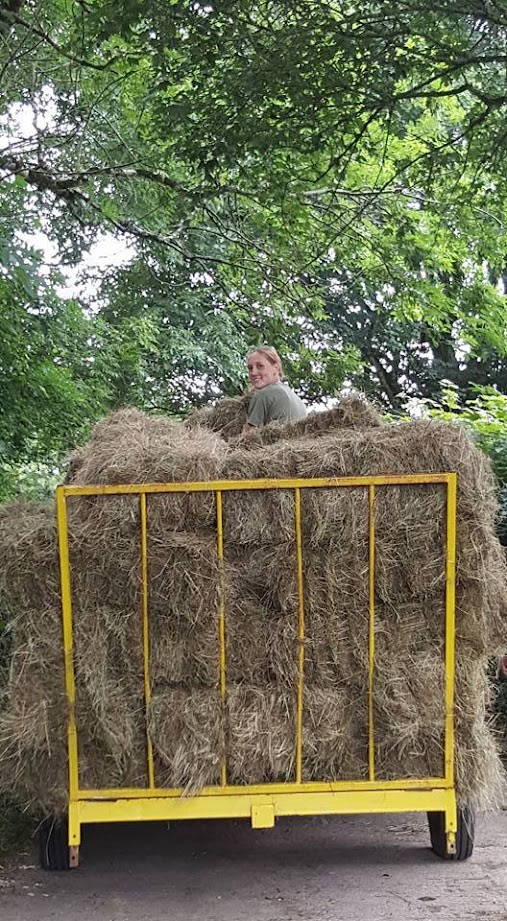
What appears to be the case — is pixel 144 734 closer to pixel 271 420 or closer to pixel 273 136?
pixel 271 420

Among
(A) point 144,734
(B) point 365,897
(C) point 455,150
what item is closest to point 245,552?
(A) point 144,734

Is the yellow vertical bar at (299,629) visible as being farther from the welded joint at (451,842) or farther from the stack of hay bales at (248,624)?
the welded joint at (451,842)

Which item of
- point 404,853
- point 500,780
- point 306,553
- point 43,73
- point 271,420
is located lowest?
point 404,853

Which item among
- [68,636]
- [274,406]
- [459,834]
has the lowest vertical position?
[459,834]

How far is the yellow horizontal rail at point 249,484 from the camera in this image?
4.55 metres

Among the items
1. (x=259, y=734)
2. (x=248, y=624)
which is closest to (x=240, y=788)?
(x=259, y=734)

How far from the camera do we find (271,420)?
642cm

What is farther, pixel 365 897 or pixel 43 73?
pixel 43 73

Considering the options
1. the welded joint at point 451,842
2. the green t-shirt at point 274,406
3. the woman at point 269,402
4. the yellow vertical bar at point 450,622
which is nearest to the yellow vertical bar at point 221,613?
the yellow vertical bar at point 450,622

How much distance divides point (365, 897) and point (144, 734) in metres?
1.25

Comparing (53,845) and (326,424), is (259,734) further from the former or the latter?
(326,424)

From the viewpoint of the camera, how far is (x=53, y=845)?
16.2 feet

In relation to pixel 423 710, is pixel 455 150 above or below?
above

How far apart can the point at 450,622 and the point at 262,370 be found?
2655 mm
